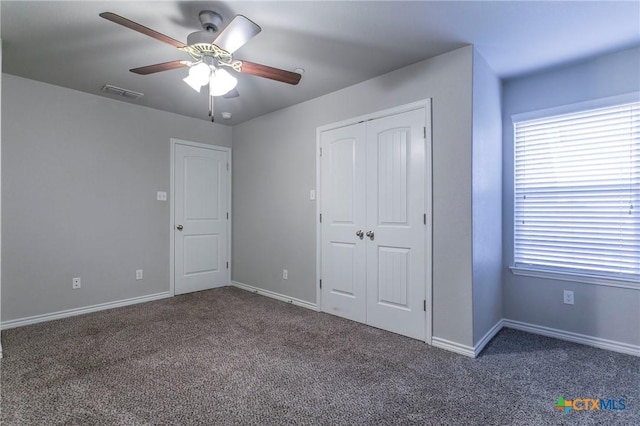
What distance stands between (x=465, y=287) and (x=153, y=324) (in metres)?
2.94

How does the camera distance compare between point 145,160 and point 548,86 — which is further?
point 145,160

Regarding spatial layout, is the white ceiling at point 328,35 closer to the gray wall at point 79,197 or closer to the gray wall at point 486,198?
the gray wall at point 486,198

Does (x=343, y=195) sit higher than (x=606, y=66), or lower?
lower

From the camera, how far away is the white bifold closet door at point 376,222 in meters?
2.81

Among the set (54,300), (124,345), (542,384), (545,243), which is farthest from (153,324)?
(545,243)

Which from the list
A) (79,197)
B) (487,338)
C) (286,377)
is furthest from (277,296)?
(79,197)

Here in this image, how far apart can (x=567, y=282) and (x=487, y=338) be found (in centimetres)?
91

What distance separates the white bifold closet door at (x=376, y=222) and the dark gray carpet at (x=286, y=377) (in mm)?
299

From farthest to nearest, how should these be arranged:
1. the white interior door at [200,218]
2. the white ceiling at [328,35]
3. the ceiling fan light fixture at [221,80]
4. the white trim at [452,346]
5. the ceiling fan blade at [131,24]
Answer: the white interior door at [200,218]
the white trim at [452,346]
the ceiling fan light fixture at [221,80]
the white ceiling at [328,35]
the ceiling fan blade at [131,24]

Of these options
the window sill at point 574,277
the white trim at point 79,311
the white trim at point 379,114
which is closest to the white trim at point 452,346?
the window sill at point 574,277

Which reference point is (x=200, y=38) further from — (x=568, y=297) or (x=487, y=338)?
(x=568, y=297)

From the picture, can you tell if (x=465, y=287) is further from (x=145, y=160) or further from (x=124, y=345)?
(x=145, y=160)

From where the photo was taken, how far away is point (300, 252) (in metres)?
3.85

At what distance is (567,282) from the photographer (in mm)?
2854
